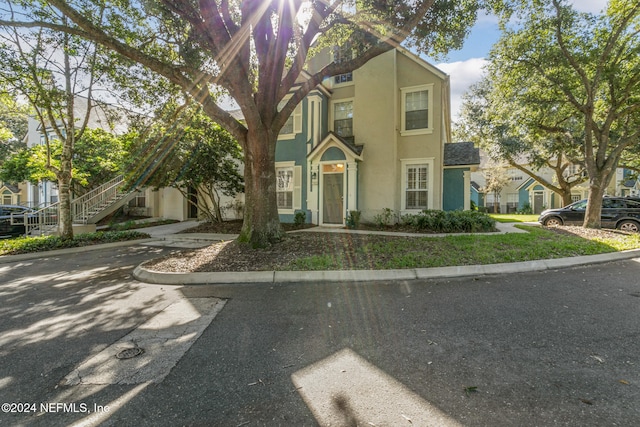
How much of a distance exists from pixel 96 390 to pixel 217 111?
650cm

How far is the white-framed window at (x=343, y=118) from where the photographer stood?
1348 centimetres

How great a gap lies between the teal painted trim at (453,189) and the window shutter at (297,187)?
629 cm

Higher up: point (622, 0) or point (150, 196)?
point (622, 0)

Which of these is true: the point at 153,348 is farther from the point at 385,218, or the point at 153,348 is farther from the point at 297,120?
the point at 297,120

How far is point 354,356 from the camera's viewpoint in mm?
2840

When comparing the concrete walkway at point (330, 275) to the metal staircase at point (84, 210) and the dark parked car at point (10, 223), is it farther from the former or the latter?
the dark parked car at point (10, 223)

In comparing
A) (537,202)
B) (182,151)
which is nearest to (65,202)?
(182,151)

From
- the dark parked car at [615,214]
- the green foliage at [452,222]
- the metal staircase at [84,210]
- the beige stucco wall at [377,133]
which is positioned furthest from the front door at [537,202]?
the metal staircase at [84,210]

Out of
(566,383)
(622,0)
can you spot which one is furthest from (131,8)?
(622,0)

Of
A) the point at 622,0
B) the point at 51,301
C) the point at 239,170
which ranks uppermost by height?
the point at 622,0

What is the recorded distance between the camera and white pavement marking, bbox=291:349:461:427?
6.56 ft

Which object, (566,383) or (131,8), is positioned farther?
(131,8)

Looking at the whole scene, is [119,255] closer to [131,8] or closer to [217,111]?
[217,111]

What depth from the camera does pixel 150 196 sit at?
59.5ft
